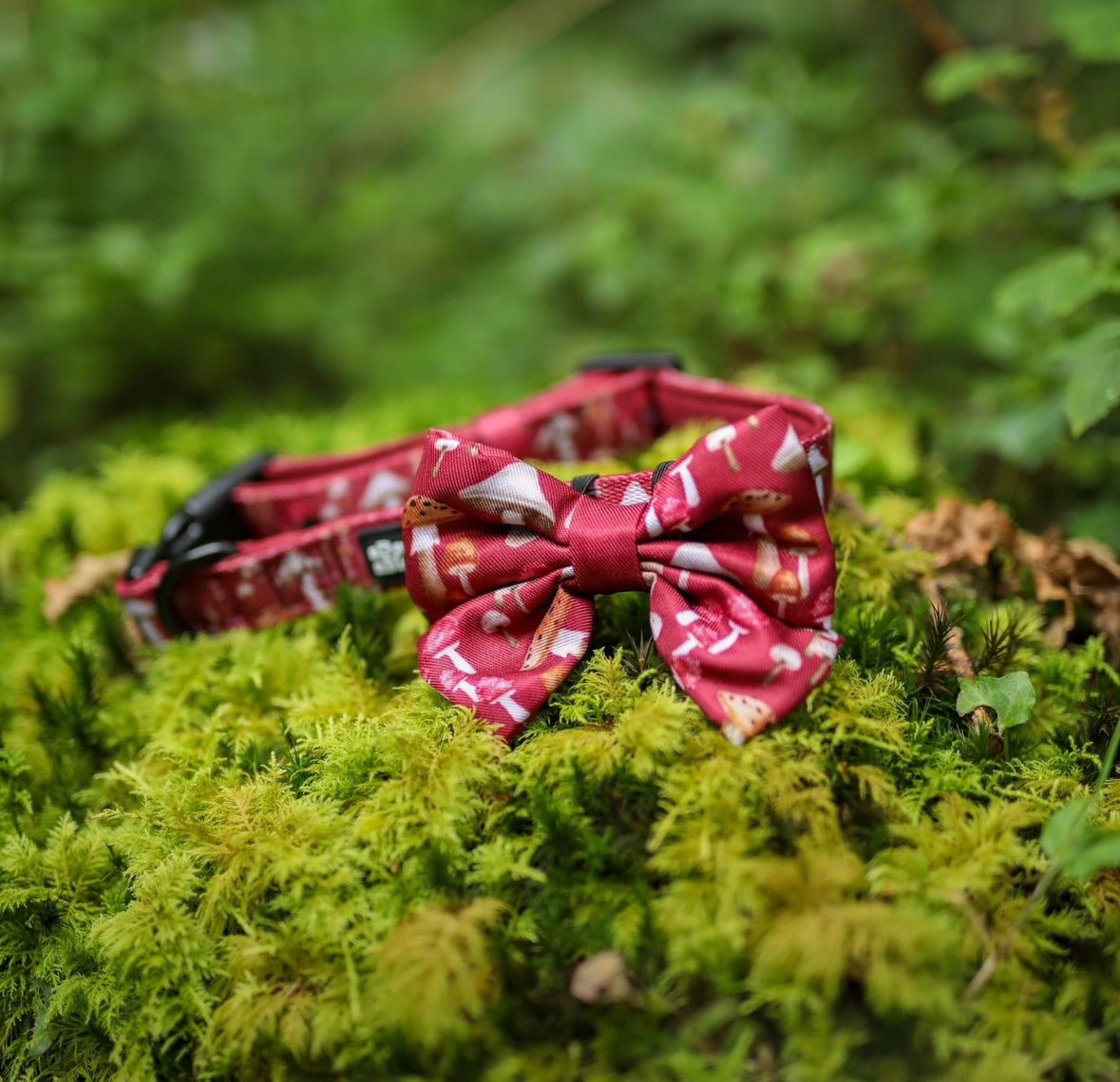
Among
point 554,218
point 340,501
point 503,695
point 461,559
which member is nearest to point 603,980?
point 503,695

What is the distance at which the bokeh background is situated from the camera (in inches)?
87.0

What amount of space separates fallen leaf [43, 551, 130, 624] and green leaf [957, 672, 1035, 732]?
5.66 feet

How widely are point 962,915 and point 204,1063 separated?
3.19ft

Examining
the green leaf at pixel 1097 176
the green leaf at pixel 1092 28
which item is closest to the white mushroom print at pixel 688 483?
the green leaf at pixel 1097 176

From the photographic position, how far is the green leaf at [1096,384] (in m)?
1.43

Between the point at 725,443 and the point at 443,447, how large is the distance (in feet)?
1.37

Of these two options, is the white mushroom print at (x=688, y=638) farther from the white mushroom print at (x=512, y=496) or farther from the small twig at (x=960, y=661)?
the small twig at (x=960, y=661)

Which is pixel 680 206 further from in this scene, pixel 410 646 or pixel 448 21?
pixel 448 21

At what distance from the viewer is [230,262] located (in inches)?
128

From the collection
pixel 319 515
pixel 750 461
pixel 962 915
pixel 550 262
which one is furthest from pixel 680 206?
pixel 962 915

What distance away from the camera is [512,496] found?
1.19 m

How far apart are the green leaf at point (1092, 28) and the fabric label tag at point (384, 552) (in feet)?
6.35

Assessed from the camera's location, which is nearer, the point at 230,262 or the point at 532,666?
the point at 532,666

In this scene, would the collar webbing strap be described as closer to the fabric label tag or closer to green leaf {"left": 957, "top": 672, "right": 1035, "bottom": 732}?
the fabric label tag
